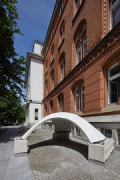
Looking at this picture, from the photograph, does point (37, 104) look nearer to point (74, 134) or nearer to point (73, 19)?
point (74, 134)

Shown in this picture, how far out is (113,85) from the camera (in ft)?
26.4

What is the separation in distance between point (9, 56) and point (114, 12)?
8.22 metres

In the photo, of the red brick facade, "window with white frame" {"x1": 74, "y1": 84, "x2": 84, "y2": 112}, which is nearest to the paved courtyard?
the red brick facade

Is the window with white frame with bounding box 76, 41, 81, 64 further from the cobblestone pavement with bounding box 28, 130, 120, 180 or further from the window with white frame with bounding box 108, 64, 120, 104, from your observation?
the cobblestone pavement with bounding box 28, 130, 120, 180

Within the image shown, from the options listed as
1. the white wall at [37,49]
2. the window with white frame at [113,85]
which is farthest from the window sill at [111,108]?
the white wall at [37,49]

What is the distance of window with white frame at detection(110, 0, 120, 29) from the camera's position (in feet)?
25.7

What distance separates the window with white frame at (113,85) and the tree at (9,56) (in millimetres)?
6761

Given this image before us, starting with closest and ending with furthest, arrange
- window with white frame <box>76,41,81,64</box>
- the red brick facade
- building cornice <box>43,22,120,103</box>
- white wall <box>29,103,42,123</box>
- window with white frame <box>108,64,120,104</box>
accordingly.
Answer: building cornice <box>43,22,120,103</box>
the red brick facade
window with white frame <box>108,64,120,104</box>
window with white frame <box>76,41,81,64</box>
white wall <box>29,103,42,123</box>

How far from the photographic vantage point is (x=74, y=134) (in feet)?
36.7

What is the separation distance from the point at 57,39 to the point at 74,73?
9221mm

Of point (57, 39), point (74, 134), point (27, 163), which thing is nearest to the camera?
point (27, 163)

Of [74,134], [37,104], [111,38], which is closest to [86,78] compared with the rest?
[111,38]

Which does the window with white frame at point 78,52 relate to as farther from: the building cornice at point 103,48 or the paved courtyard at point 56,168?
the paved courtyard at point 56,168

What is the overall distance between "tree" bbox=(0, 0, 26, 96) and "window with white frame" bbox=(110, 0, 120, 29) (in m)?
6.72
